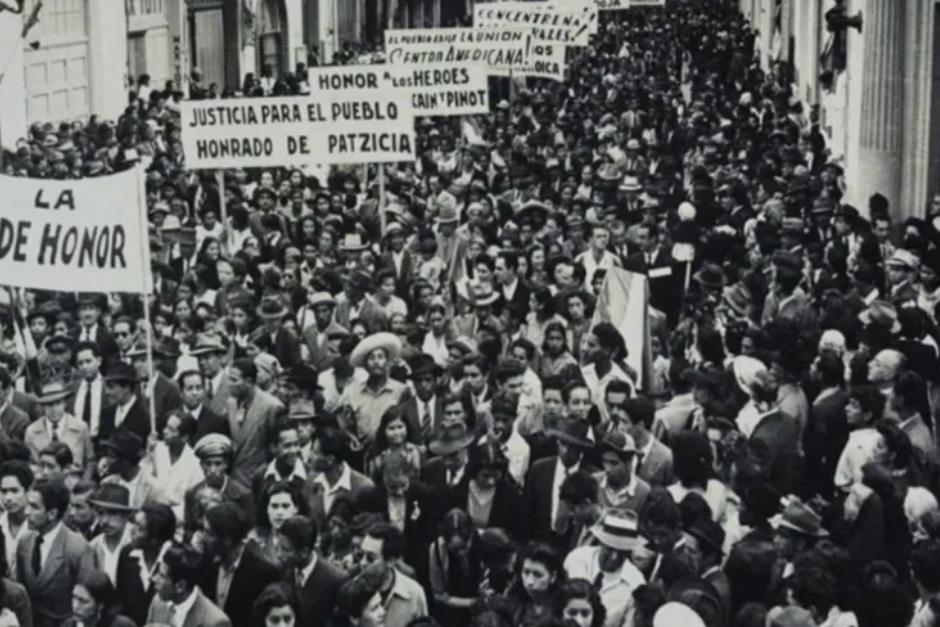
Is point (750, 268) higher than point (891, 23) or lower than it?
lower

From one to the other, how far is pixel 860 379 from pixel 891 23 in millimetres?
10894

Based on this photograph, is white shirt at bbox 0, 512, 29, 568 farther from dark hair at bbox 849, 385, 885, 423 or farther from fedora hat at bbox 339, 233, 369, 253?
fedora hat at bbox 339, 233, 369, 253

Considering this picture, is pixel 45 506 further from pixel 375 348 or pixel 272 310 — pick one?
pixel 272 310

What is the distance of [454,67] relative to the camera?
65.1 feet

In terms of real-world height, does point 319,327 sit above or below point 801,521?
above

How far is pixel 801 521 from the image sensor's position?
8.60 metres

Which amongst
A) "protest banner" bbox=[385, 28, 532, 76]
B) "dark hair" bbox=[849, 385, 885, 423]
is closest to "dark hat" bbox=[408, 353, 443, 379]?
"dark hair" bbox=[849, 385, 885, 423]

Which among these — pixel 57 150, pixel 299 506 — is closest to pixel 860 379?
pixel 299 506

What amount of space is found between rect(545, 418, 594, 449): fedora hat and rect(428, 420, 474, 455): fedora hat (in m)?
0.45

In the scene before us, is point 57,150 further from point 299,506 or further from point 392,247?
point 299,506

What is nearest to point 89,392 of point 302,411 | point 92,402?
point 92,402

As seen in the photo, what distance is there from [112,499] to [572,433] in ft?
8.02

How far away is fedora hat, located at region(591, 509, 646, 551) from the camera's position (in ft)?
27.8

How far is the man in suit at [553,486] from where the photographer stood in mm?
9719
